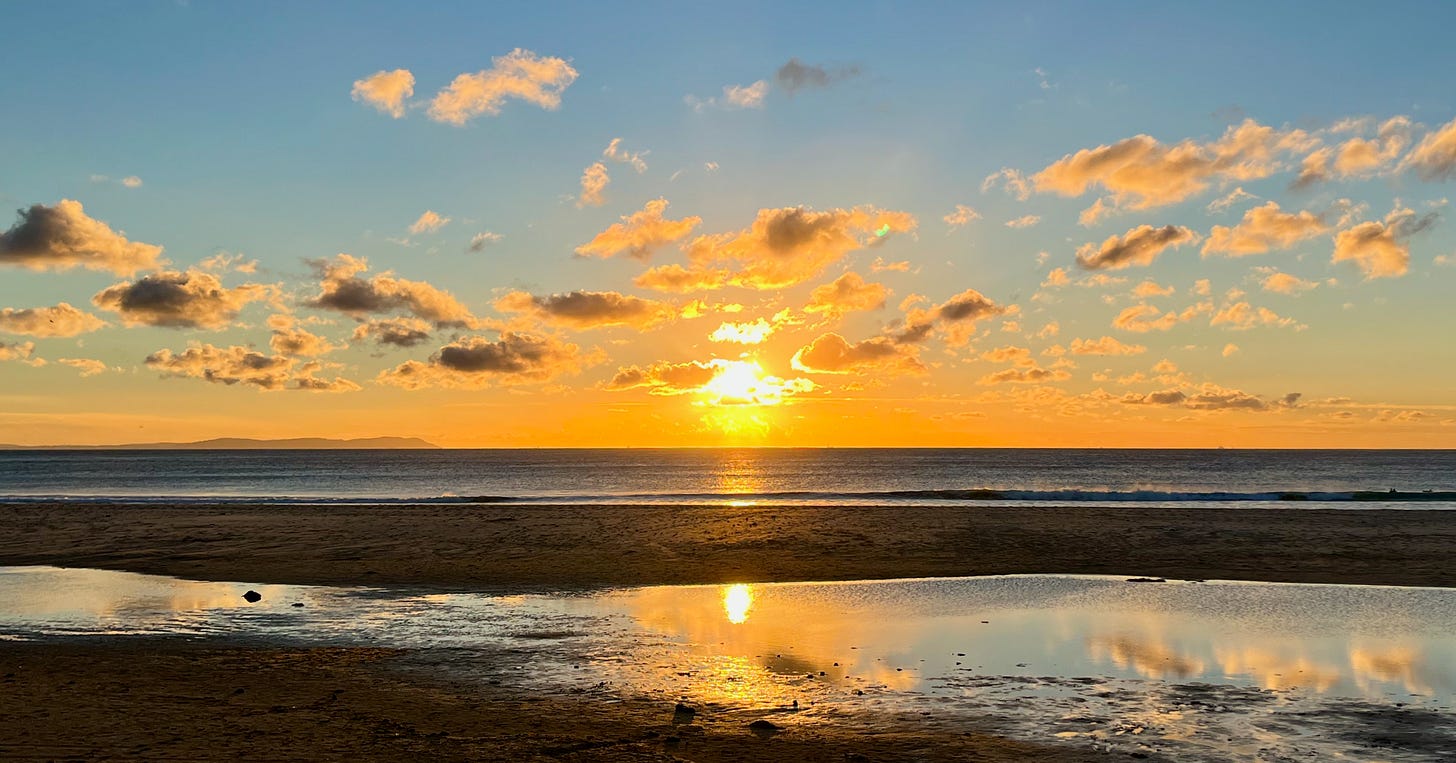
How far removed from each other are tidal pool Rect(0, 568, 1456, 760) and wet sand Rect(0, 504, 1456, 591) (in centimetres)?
277

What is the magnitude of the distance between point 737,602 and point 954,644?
7.20 m

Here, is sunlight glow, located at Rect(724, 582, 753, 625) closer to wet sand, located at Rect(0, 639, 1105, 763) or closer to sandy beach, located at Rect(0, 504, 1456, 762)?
sandy beach, located at Rect(0, 504, 1456, 762)

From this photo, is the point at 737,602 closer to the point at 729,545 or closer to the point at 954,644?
the point at 954,644

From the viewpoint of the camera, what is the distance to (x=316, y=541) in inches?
1535

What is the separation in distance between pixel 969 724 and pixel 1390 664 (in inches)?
343

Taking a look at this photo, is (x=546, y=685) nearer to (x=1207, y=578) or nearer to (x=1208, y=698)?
(x=1208, y=698)

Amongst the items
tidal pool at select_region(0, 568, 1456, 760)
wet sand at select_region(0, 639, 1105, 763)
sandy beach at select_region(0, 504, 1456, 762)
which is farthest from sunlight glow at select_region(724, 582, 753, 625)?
wet sand at select_region(0, 639, 1105, 763)

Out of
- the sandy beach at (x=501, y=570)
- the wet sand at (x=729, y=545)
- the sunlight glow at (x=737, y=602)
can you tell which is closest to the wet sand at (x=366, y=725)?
the sandy beach at (x=501, y=570)

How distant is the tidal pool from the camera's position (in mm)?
13258

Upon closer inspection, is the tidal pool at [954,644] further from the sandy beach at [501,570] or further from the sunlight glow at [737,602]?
the sandy beach at [501,570]

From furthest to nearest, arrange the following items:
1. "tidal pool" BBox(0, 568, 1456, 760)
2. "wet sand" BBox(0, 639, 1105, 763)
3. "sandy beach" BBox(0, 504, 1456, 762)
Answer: "tidal pool" BBox(0, 568, 1456, 760)
"sandy beach" BBox(0, 504, 1456, 762)
"wet sand" BBox(0, 639, 1105, 763)

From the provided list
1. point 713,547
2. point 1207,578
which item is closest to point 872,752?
point 1207,578

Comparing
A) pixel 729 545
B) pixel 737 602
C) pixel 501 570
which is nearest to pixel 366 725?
pixel 737 602

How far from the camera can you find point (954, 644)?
61.4ft
